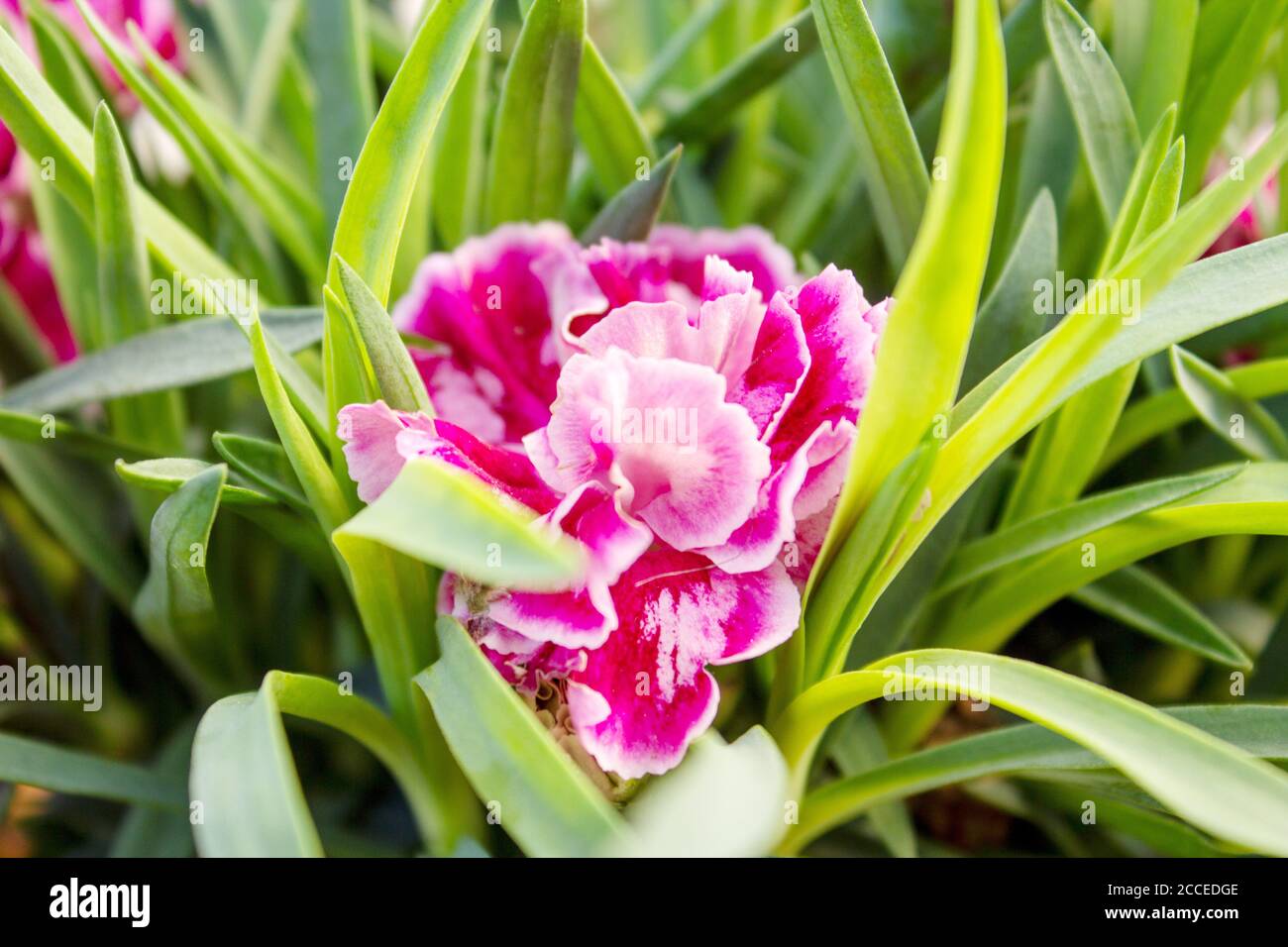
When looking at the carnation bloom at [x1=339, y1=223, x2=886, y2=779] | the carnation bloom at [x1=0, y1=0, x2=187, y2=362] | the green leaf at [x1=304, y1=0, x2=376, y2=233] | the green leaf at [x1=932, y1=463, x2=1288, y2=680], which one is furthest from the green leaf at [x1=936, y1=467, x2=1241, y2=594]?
the carnation bloom at [x1=0, y1=0, x2=187, y2=362]

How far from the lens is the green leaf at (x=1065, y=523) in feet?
1.16

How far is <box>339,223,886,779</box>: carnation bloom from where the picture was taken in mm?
290

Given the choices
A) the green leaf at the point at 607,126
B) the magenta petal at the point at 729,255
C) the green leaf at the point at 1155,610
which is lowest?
the green leaf at the point at 1155,610

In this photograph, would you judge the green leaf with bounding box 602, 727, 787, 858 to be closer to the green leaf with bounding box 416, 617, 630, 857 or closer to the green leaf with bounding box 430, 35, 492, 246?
the green leaf with bounding box 416, 617, 630, 857

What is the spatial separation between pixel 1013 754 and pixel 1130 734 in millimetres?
72

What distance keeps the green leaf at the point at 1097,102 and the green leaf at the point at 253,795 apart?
373 mm

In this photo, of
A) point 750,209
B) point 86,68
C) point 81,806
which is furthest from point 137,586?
point 750,209

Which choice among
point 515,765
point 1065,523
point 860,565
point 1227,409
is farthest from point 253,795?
point 1227,409

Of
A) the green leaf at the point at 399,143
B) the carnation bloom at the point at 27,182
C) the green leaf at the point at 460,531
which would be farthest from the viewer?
the carnation bloom at the point at 27,182

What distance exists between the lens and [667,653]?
1.00ft

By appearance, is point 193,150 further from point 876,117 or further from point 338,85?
point 876,117

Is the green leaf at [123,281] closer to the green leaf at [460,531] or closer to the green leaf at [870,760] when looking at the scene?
the green leaf at [460,531]

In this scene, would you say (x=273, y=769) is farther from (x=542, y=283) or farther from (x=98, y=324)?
(x=98, y=324)

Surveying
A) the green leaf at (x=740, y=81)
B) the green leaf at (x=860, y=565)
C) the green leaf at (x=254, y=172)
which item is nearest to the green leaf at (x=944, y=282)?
the green leaf at (x=860, y=565)
